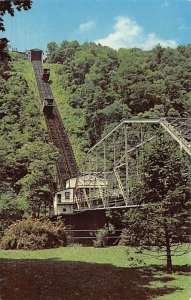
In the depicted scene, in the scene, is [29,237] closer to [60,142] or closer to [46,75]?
[60,142]

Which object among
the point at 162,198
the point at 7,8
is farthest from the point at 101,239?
the point at 7,8

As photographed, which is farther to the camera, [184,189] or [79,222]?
[79,222]

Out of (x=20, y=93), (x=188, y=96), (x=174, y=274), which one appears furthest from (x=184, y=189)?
(x=20, y=93)

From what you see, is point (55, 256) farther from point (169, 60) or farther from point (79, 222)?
point (169, 60)

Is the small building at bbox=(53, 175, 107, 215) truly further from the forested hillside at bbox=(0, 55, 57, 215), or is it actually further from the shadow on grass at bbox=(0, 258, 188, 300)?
the shadow on grass at bbox=(0, 258, 188, 300)

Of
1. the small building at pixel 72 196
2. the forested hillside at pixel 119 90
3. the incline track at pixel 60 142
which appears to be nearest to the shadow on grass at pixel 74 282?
the small building at pixel 72 196

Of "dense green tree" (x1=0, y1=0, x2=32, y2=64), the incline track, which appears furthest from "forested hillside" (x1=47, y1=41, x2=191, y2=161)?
"dense green tree" (x1=0, y1=0, x2=32, y2=64)
